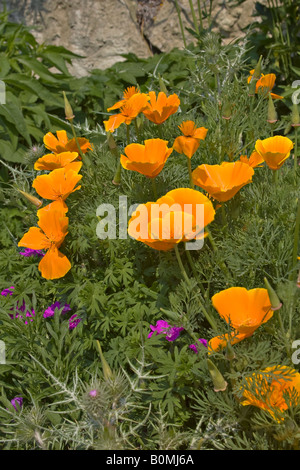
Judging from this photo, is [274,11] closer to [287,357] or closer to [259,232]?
[259,232]

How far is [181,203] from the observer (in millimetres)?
1505

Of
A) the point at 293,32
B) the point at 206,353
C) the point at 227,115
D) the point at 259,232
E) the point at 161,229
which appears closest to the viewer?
the point at 161,229

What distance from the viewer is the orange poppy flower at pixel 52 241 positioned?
172 centimetres

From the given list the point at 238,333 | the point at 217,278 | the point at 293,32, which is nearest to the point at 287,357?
the point at 238,333

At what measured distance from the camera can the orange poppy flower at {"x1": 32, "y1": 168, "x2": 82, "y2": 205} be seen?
5.73ft

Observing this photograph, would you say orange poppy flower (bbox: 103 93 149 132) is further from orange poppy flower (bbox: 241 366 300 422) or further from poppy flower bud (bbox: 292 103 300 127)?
orange poppy flower (bbox: 241 366 300 422)

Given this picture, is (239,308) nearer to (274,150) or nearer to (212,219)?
(212,219)

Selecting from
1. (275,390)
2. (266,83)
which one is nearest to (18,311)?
(275,390)

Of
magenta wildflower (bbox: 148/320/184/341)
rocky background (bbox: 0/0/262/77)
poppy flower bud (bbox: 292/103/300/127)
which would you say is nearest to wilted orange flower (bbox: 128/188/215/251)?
magenta wildflower (bbox: 148/320/184/341)

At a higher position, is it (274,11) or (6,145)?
(274,11)

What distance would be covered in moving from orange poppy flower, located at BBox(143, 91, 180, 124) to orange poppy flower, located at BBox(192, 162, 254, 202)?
34 centimetres

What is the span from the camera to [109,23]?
372cm

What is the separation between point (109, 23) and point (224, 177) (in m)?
2.53
